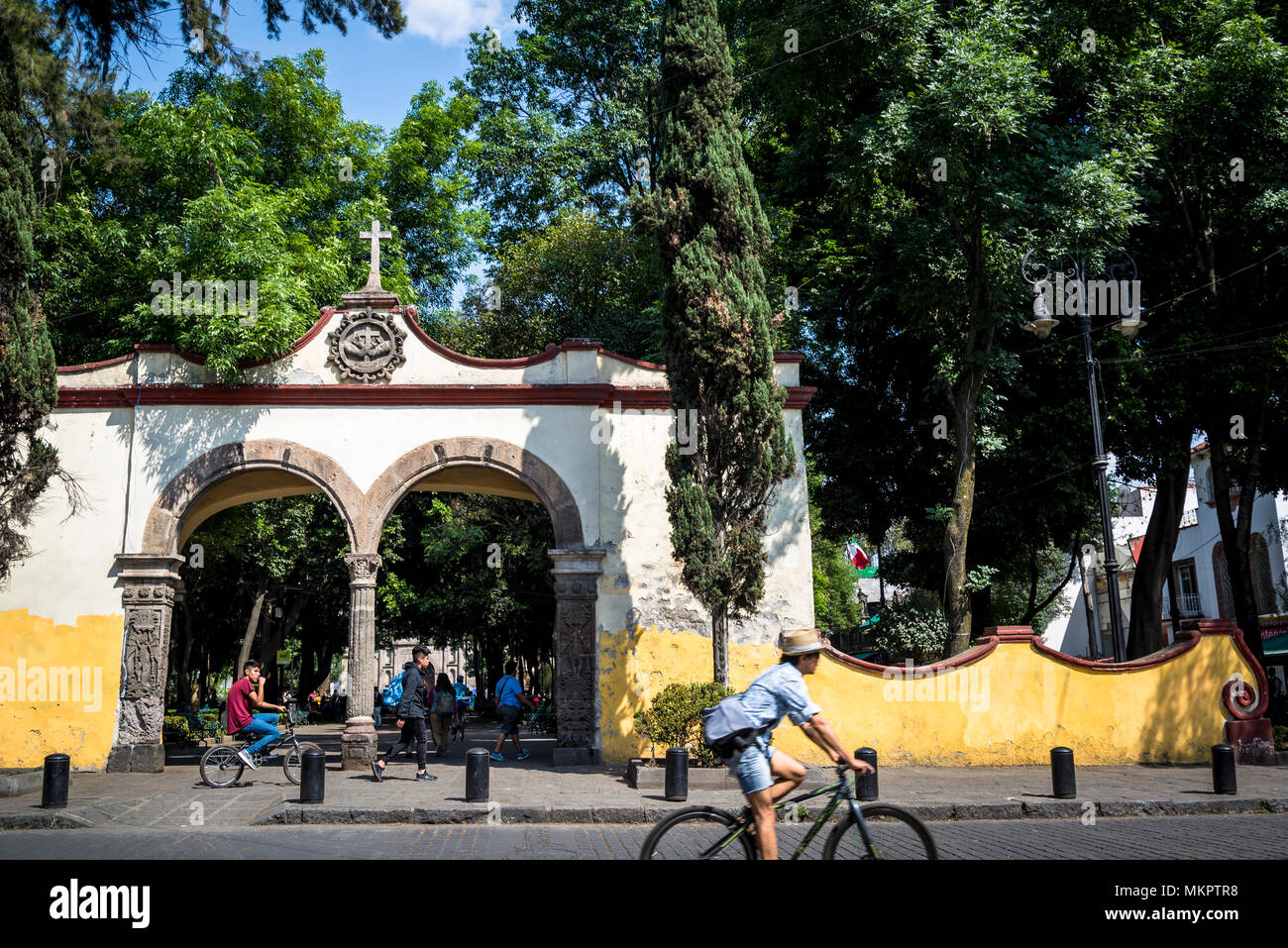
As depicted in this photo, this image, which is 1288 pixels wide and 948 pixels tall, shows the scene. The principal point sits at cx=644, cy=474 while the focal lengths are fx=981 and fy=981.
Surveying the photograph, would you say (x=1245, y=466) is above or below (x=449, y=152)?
below

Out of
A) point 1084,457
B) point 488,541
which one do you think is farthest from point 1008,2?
point 488,541

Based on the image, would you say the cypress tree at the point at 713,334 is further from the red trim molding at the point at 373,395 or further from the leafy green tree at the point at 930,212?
the leafy green tree at the point at 930,212

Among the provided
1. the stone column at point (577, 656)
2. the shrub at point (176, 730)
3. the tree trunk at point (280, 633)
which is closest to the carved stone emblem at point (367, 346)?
the stone column at point (577, 656)

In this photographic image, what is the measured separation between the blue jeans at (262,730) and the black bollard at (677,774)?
4.82 meters

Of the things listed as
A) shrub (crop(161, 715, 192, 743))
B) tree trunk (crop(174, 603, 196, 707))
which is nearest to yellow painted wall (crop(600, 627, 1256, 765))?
shrub (crop(161, 715, 192, 743))

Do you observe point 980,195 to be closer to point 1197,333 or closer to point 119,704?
point 1197,333

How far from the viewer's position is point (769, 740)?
5895mm

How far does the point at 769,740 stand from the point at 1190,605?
3242 centimetres

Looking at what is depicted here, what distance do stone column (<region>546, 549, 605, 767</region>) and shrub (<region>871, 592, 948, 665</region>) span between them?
19.0 feet

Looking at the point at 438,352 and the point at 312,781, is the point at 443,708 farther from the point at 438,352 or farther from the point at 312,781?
the point at 438,352

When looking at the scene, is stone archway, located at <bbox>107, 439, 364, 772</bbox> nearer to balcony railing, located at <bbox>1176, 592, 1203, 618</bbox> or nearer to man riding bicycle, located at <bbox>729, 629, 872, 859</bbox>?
man riding bicycle, located at <bbox>729, 629, 872, 859</bbox>

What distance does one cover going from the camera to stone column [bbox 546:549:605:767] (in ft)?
45.9
